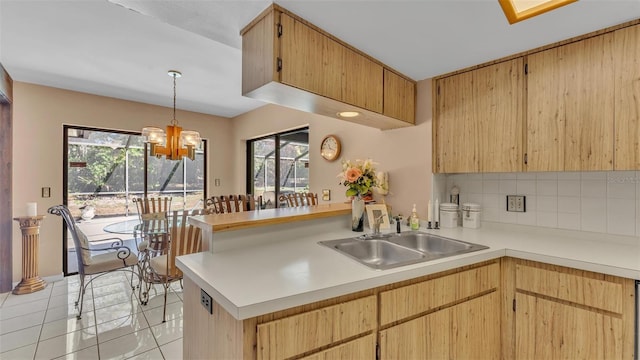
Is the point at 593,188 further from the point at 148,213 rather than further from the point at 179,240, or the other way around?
the point at 148,213

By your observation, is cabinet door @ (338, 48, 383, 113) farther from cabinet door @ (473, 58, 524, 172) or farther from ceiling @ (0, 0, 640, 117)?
cabinet door @ (473, 58, 524, 172)

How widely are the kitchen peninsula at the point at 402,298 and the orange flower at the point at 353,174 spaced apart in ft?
1.45

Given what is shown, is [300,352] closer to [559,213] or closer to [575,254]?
[575,254]

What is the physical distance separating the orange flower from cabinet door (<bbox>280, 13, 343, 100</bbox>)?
552 mm

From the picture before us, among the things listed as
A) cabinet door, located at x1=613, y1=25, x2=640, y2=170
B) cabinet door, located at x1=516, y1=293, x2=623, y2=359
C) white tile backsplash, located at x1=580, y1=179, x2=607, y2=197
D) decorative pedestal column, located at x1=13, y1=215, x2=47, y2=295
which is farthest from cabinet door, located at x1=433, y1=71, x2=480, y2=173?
decorative pedestal column, located at x1=13, y1=215, x2=47, y2=295

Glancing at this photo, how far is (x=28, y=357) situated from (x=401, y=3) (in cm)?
346

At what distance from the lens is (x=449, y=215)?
2330 millimetres

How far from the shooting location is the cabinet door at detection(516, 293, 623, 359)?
1383 millimetres

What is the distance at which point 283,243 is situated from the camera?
1756mm

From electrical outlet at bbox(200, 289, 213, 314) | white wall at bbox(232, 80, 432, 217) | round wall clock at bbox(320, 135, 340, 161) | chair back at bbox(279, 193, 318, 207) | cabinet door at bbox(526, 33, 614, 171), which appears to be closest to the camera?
electrical outlet at bbox(200, 289, 213, 314)

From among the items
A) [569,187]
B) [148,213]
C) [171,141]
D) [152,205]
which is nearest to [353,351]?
[569,187]

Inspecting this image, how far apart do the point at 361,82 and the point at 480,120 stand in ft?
3.39

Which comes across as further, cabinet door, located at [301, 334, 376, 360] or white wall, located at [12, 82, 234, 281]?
white wall, located at [12, 82, 234, 281]

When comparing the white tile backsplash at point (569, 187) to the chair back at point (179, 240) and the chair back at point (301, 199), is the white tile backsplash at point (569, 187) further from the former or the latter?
the chair back at point (179, 240)
